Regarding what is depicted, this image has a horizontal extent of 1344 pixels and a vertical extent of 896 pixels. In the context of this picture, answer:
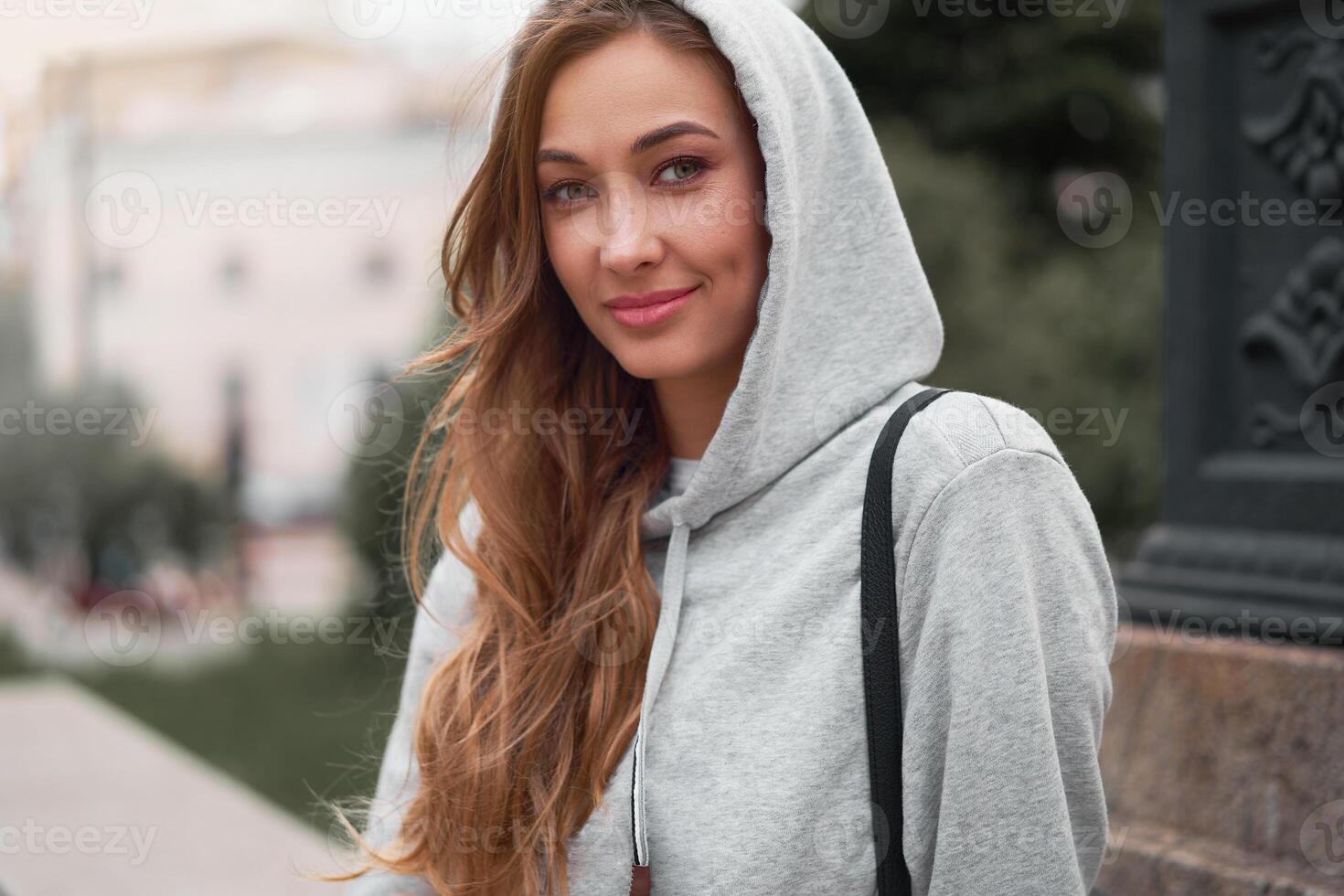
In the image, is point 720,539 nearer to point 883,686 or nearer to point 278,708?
point 883,686

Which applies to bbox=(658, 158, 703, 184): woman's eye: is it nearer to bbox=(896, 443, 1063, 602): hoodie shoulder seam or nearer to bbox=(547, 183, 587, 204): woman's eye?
bbox=(547, 183, 587, 204): woman's eye

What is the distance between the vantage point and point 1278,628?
2451 millimetres

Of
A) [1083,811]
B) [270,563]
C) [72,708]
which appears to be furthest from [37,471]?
[1083,811]

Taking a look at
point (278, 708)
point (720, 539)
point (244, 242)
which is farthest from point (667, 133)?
point (244, 242)

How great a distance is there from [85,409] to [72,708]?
7793 millimetres

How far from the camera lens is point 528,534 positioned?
78.5 inches

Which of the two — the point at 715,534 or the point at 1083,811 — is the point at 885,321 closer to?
the point at 715,534

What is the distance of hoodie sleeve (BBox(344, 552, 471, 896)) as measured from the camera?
6.56ft

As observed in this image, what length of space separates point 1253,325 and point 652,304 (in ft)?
4.90

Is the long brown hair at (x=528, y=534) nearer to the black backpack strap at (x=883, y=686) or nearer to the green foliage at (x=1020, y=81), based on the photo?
the black backpack strap at (x=883, y=686)

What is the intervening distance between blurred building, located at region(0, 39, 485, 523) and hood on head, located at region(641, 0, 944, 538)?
633 inches

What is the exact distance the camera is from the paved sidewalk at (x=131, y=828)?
3.56m

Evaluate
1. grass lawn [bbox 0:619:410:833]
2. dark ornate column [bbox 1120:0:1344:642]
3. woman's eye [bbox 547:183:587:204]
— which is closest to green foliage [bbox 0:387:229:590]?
grass lawn [bbox 0:619:410:833]

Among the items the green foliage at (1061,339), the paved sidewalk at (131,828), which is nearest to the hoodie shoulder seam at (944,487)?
the paved sidewalk at (131,828)
